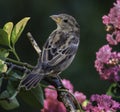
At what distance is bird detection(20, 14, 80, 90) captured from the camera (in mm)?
2441

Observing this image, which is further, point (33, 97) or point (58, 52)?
point (58, 52)

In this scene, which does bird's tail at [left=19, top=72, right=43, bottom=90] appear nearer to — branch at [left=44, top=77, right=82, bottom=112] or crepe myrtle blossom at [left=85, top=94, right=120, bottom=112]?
branch at [left=44, top=77, right=82, bottom=112]

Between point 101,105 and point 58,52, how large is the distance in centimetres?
80

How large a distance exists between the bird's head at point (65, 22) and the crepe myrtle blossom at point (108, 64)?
2.16 feet

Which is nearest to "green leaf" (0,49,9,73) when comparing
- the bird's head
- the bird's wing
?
the bird's wing

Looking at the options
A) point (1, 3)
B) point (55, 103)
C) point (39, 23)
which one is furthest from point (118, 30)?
point (39, 23)

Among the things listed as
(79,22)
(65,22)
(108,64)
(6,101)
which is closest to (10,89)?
(6,101)

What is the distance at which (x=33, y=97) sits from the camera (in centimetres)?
214

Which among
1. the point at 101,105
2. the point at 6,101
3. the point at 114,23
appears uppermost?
the point at 114,23

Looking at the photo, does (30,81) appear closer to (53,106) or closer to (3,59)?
(3,59)

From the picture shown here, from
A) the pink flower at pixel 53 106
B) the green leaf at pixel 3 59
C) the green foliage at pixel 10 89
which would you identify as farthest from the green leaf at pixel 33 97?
the pink flower at pixel 53 106

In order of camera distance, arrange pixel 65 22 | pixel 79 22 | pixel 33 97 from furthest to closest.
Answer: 1. pixel 79 22
2. pixel 65 22
3. pixel 33 97

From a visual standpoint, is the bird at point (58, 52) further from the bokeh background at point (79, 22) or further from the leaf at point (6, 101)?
the bokeh background at point (79, 22)

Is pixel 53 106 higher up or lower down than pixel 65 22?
lower down
